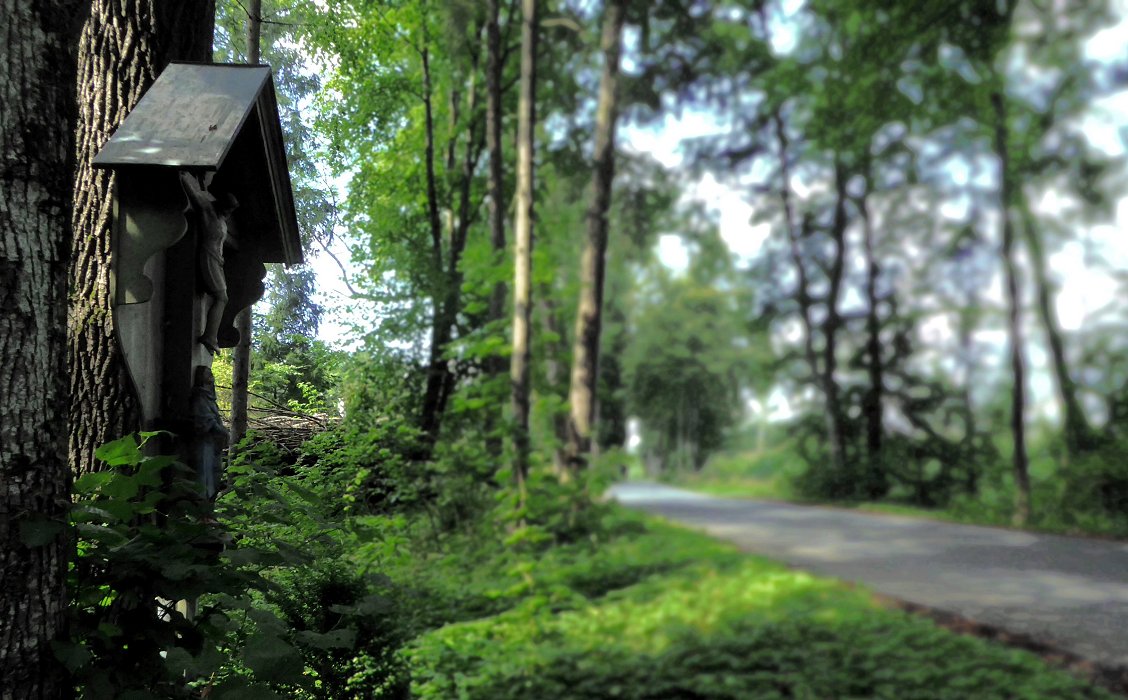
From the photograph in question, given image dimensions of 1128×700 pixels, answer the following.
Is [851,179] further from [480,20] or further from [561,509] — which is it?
[561,509]

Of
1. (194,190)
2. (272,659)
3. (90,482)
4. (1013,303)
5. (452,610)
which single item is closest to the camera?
(90,482)

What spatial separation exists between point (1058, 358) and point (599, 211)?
4577mm

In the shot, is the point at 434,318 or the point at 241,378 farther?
the point at 434,318

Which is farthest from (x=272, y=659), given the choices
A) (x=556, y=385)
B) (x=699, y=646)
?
Result: (x=556, y=385)

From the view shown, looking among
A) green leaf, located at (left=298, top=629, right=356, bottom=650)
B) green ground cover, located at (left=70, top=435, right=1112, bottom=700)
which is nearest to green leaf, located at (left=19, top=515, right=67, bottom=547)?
green ground cover, located at (left=70, top=435, right=1112, bottom=700)

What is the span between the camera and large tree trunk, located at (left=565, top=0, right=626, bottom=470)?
25.3 ft

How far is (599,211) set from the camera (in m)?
8.05

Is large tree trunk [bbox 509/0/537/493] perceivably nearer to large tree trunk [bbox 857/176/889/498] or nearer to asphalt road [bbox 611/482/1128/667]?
asphalt road [bbox 611/482/1128/667]

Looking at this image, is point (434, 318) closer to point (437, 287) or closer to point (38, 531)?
point (437, 287)

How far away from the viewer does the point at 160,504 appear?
1876 mm

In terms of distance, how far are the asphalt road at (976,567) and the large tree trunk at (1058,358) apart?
0.53m

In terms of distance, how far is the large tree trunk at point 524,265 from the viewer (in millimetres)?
5000

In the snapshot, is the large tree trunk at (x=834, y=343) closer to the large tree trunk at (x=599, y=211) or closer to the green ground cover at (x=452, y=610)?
the green ground cover at (x=452, y=610)

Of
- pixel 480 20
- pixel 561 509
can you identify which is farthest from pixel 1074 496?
pixel 480 20
